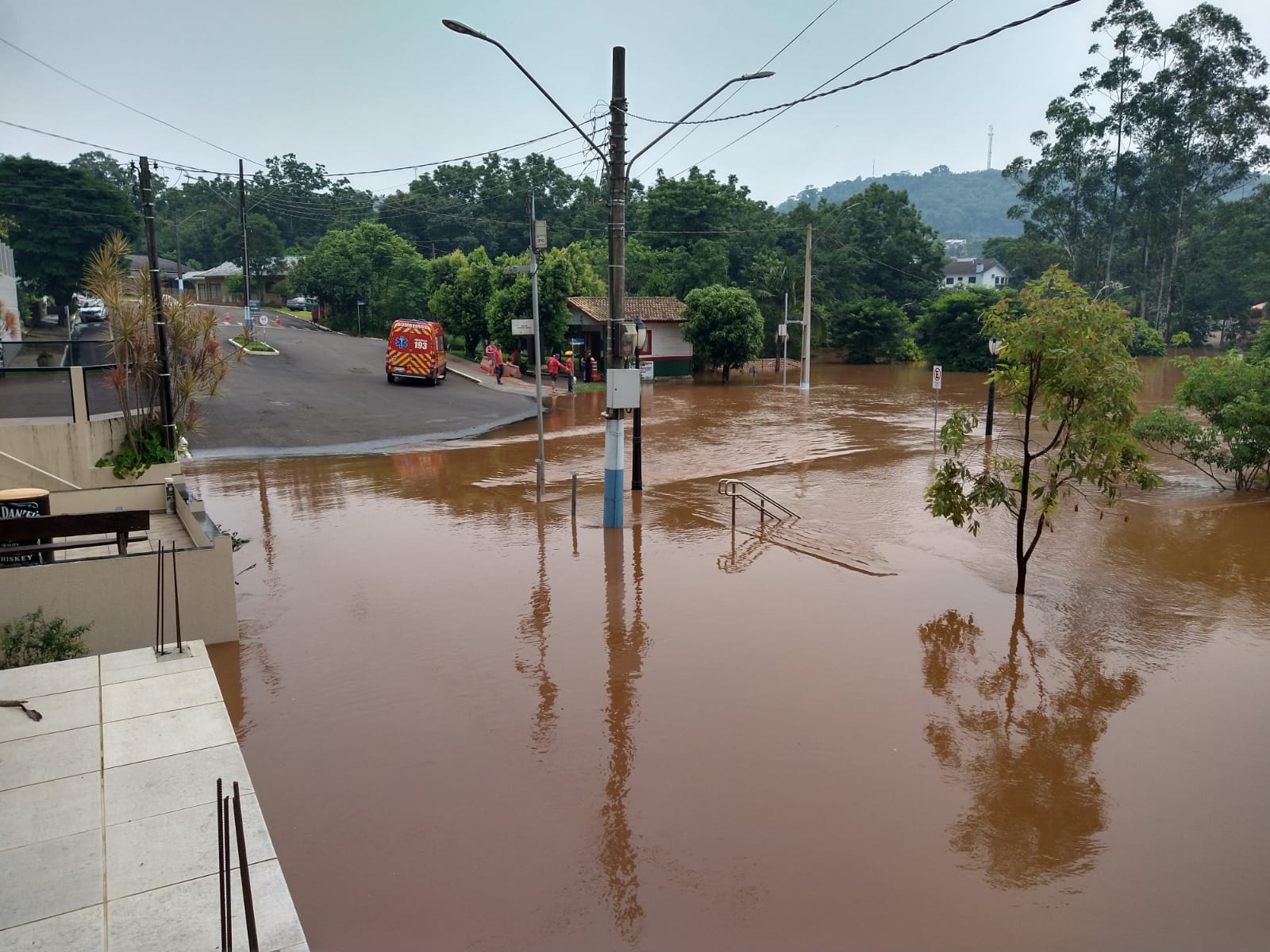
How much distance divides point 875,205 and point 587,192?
27641 mm

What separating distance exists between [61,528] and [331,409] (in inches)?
847

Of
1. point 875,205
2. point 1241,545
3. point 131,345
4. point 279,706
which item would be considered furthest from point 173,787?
point 875,205

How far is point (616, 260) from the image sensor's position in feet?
52.0

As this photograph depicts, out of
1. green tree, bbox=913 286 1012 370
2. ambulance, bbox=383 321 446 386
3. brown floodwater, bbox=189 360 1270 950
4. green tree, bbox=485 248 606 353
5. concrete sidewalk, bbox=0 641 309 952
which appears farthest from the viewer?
green tree, bbox=913 286 1012 370

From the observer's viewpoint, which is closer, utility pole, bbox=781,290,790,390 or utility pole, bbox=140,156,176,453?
utility pole, bbox=140,156,176,453

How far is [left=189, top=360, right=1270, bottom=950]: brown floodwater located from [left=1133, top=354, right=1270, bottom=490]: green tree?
289cm

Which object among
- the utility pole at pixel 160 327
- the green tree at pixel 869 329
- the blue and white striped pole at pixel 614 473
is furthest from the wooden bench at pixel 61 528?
the green tree at pixel 869 329

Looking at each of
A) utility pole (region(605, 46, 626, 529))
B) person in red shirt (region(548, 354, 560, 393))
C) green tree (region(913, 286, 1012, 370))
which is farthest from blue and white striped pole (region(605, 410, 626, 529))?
green tree (region(913, 286, 1012, 370))

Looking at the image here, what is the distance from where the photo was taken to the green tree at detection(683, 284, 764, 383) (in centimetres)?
4459

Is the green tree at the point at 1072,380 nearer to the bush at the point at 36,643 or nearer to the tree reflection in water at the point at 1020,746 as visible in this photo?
the tree reflection in water at the point at 1020,746

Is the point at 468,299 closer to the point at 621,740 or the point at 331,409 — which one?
the point at 331,409

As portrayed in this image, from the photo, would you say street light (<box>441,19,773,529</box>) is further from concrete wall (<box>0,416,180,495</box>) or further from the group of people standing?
the group of people standing

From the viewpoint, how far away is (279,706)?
8.95 m

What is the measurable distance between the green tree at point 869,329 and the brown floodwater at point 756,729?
4383cm
